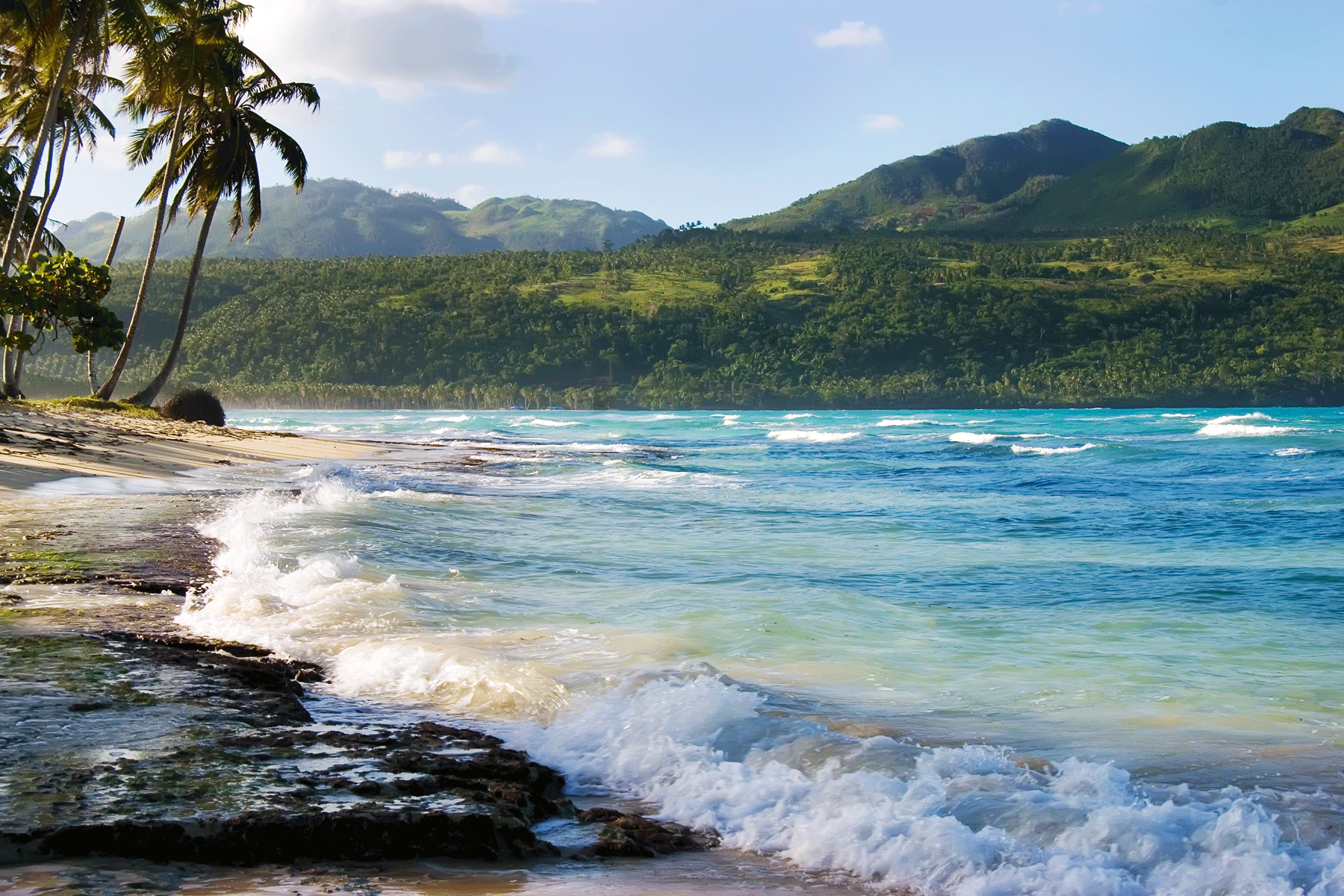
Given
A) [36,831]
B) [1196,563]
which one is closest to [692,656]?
[36,831]

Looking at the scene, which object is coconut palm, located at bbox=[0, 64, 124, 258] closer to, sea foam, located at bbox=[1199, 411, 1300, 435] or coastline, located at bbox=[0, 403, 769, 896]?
coastline, located at bbox=[0, 403, 769, 896]

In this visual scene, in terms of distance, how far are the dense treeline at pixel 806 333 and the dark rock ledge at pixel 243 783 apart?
99025 mm

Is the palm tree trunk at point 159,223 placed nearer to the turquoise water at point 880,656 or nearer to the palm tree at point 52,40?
the palm tree at point 52,40

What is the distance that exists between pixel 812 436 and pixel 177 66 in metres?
30.9

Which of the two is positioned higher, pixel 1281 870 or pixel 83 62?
pixel 83 62

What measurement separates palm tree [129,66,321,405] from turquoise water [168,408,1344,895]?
43.0ft

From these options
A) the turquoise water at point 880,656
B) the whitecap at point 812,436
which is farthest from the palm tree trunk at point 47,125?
the whitecap at point 812,436

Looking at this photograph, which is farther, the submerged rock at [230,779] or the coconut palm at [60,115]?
the coconut palm at [60,115]

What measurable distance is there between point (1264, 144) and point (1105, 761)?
214m

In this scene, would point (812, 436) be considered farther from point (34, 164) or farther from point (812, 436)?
point (34, 164)

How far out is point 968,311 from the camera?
114 meters

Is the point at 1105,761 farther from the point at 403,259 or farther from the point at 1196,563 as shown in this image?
the point at 403,259

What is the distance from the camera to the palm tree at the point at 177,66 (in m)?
25.8

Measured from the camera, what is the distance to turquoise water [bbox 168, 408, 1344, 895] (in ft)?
13.6
